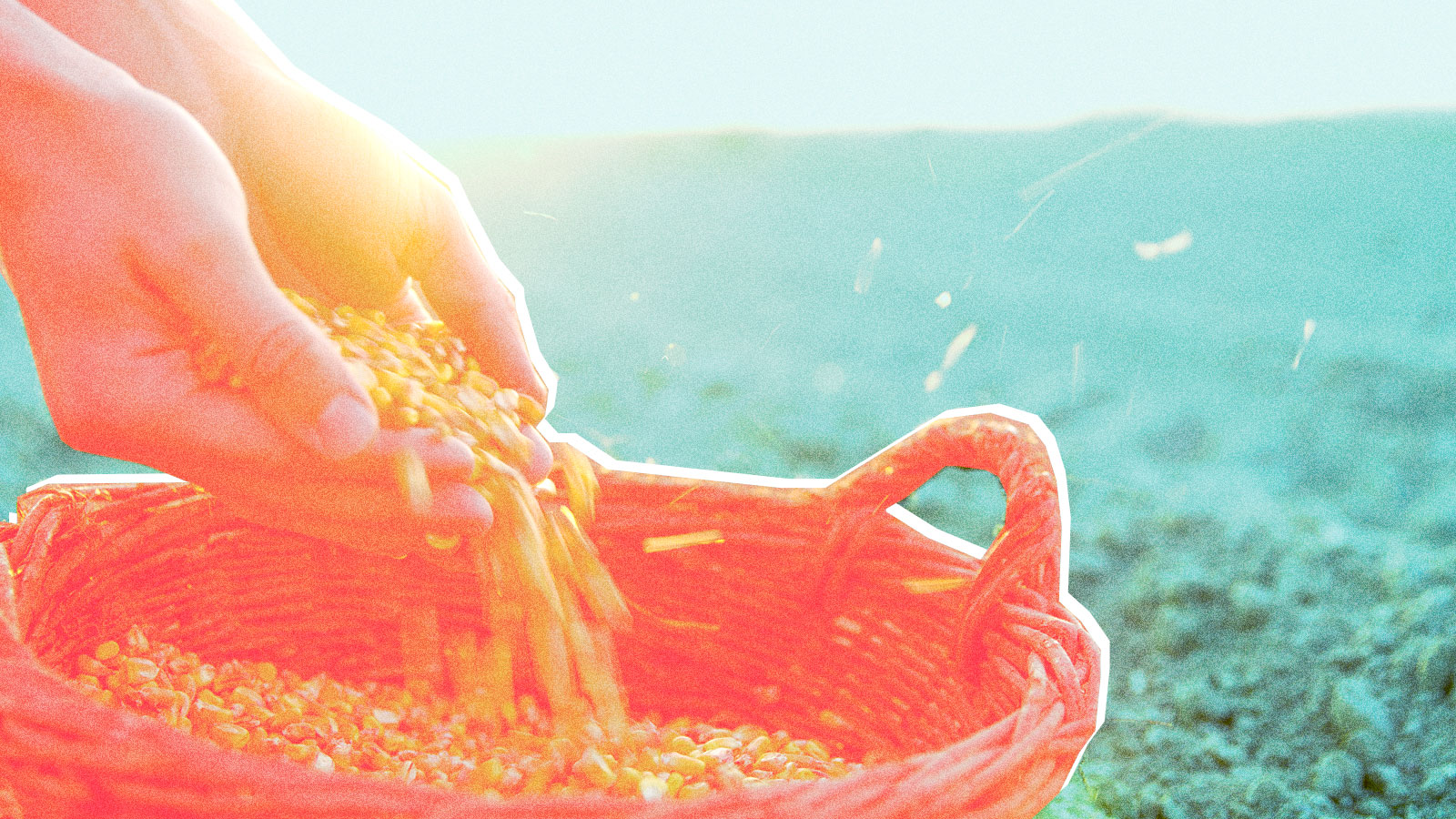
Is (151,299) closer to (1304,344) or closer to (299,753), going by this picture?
(299,753)

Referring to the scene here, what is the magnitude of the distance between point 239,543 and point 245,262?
21.9 inches

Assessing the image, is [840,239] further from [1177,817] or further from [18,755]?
[18,755]

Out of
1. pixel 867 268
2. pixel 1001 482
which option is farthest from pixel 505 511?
pixel 867 268

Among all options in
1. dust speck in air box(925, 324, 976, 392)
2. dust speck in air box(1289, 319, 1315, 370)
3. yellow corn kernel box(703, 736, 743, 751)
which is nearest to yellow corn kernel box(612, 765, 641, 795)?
yellow corn kernel box(703, 736, 743, 751)

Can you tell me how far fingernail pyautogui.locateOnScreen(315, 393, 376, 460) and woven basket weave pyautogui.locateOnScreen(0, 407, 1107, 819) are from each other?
6.8 inches

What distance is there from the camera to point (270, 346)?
0.55 meters

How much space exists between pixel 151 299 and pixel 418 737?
1.87ft

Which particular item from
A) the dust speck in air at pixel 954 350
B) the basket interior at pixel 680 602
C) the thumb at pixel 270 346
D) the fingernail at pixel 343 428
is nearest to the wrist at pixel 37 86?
the thumb at pixel 270 346

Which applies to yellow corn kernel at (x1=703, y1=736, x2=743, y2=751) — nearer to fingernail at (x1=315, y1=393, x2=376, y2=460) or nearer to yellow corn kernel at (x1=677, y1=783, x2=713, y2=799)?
yellow corn kernel at (x1=677, y1=783, x2=713, y2=799)

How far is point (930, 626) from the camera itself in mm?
931

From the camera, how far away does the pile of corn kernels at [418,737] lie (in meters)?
0.85

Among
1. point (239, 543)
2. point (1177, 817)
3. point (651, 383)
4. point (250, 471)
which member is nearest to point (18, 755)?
point (250, 471)

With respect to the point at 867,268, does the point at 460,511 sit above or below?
above

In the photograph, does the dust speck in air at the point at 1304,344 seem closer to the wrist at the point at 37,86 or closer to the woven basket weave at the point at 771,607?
the woven basket weave at the point at 771,607
